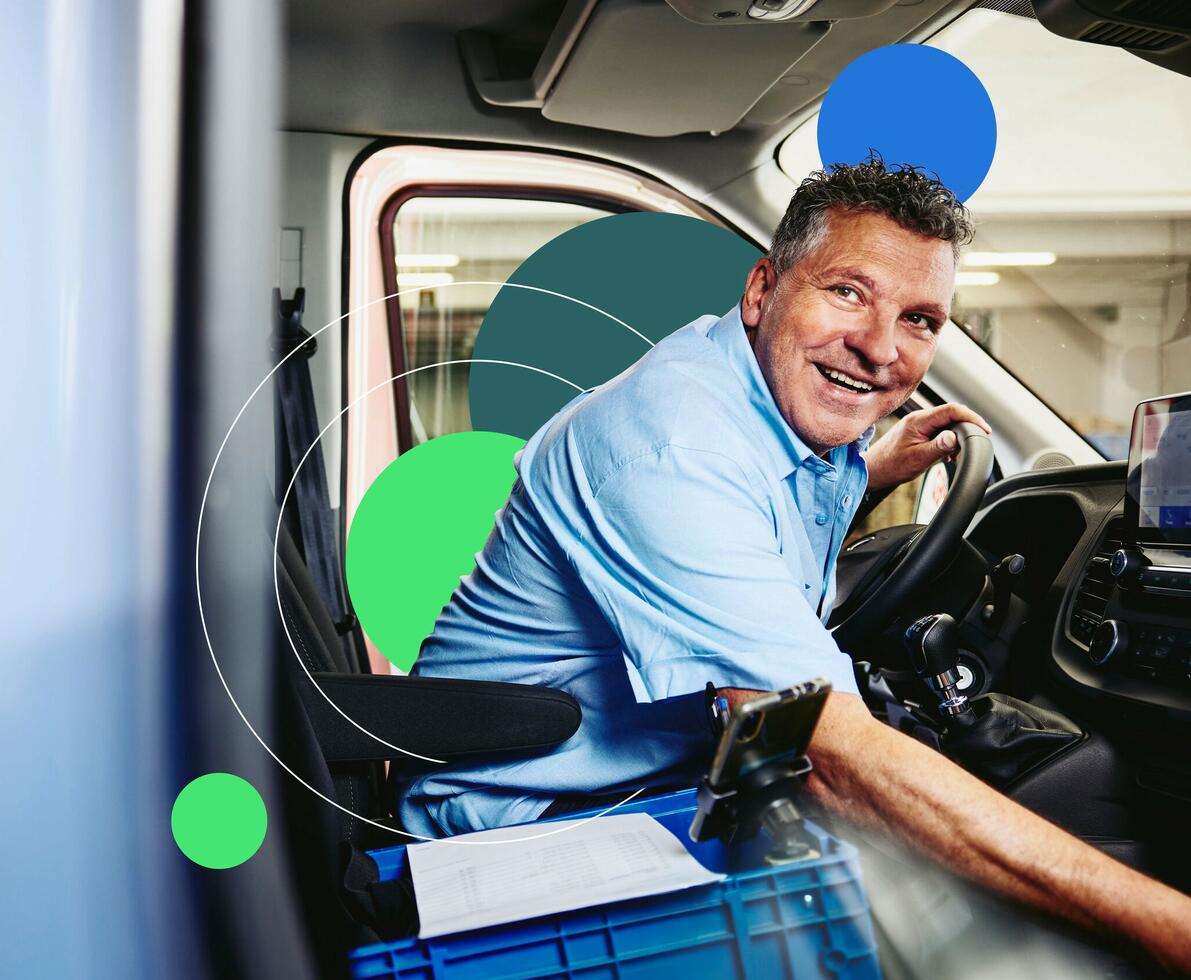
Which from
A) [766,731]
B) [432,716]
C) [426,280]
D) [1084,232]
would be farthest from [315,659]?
[1084,232]

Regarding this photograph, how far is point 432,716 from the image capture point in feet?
3.19

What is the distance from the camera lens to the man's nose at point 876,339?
1.05m

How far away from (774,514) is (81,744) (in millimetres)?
637

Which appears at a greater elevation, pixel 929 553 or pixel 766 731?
pixel 929 553

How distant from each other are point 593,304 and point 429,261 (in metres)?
0.20

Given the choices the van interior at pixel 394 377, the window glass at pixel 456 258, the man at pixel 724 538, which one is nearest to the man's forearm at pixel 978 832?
the man at pixel 724 538

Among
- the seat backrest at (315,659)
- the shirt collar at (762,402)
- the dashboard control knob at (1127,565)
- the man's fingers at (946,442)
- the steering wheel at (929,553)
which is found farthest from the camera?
the man's fingers at (946,442)

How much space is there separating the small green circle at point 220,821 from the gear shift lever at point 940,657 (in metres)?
0.75

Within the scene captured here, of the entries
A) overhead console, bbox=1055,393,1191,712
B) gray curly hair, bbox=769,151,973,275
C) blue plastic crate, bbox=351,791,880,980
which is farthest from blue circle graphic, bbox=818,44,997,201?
blue plastic crate, bbox=351,791,880,980

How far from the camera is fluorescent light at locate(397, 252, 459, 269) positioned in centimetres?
116

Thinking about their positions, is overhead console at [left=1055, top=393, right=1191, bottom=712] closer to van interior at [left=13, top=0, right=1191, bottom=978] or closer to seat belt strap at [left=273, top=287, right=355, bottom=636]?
van interior at [left=13, top=0, right=1191, bottom=978]

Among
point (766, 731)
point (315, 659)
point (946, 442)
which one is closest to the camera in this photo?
point (766, 731)

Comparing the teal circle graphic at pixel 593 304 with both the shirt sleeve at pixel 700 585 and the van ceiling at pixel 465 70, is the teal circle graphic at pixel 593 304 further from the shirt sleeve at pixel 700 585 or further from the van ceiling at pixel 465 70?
the shirt sleeve at pixel 700 585

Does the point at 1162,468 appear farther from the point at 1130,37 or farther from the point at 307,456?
the point at 307,456
